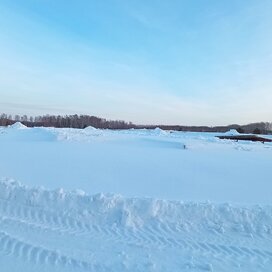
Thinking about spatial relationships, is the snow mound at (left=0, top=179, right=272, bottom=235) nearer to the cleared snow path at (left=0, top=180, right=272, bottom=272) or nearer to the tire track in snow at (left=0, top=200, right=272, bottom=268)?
the cleared snow path at (left=0, top=180, right=272, bottom=272)

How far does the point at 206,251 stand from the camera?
3781mm

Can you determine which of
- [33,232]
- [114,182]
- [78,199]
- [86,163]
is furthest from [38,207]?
[86,163]

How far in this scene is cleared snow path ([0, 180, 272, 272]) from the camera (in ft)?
11.3

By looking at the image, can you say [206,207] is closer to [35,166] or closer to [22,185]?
[22,185]

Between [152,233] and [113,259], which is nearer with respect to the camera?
[113,259]

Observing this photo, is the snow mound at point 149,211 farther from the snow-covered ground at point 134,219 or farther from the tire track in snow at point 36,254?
the tire track in snow at point 36,254

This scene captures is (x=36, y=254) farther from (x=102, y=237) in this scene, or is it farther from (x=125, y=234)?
(x=125, y=234)

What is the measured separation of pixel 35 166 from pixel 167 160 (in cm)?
409

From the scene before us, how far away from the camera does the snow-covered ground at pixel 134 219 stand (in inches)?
138

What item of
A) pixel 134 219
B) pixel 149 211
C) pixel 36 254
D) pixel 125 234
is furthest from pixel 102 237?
pixel 149 211

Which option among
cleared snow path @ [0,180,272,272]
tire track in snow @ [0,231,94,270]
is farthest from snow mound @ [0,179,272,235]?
tire track in snow @ [0,231,94,270]

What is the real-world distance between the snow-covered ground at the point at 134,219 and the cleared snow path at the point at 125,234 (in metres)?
0.01

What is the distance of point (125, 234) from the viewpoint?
14.0ft

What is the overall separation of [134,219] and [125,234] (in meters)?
0.49
